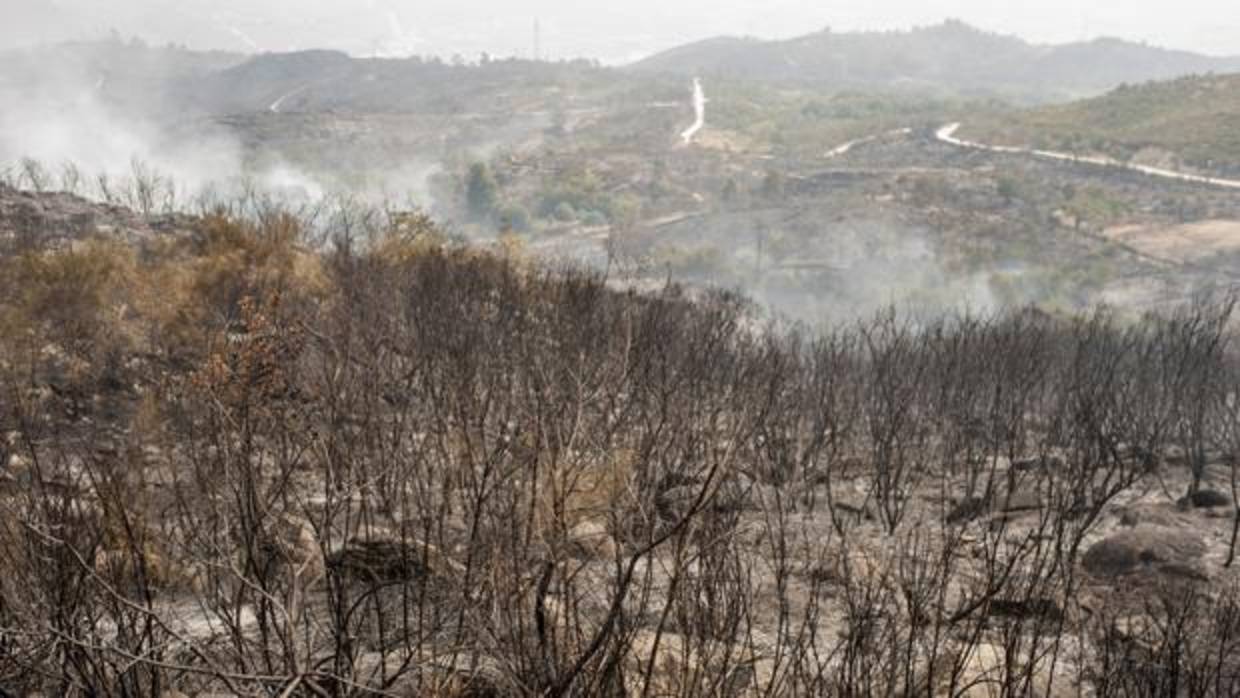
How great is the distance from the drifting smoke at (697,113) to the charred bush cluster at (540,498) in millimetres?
64045

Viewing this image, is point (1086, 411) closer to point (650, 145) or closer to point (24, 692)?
point (24, 692)

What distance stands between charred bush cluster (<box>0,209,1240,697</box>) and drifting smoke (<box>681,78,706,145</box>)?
64045 mm

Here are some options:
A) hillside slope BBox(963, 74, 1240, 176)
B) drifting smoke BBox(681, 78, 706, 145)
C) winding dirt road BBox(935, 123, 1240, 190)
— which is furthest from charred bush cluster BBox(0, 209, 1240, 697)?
drifting smoke BBox(681, 78, 706, 145)

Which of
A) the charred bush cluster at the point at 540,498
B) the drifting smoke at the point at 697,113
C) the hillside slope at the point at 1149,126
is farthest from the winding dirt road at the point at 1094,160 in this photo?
the charred bush cluster at the point at 540,498

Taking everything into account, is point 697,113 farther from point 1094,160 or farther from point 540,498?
point 540,498

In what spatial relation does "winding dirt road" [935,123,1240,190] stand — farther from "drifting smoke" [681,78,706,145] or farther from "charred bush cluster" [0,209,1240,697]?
"charred bush cluster" [0,209,1240,697]

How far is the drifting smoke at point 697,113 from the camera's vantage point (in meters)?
85.4

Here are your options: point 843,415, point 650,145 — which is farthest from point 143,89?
point 843,415

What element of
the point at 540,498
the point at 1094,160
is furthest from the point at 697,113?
the point at 540,498

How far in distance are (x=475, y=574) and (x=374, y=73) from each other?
489 ft

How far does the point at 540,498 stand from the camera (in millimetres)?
5637

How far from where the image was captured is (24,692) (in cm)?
575

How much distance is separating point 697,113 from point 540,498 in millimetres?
97843

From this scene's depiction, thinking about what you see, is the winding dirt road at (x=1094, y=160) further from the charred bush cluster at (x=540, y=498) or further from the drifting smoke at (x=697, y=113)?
the charred bush cluster at (x=540, y=498)
